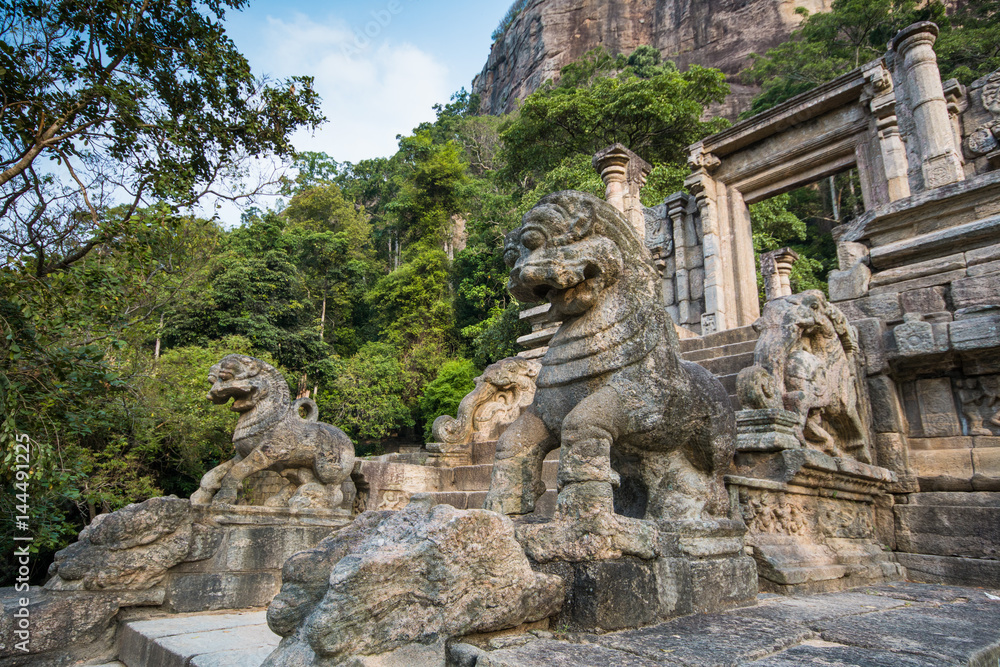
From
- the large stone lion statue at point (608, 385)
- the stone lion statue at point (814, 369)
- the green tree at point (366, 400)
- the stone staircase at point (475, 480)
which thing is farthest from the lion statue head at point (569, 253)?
the green tree at point (366, 400)

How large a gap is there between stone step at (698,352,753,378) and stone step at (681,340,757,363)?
1.27 feet

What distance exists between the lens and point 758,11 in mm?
37844

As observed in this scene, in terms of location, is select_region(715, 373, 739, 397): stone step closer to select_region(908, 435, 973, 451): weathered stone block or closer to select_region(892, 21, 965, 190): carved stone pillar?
select_region(908, 435, 973, 451): weathered stone block

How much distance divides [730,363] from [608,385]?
10.7 feet

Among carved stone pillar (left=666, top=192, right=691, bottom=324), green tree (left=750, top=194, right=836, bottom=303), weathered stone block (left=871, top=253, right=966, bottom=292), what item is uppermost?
green tree (left=750, top=194, right=836, bottom=303)

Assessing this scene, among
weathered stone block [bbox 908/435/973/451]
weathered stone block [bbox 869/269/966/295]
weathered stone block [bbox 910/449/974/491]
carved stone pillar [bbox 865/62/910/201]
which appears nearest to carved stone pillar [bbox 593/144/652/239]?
carved stone pillar [bbox 865/62/910/201]

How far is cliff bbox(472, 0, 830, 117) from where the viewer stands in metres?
37.4

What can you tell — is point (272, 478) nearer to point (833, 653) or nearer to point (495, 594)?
point (495, 594)

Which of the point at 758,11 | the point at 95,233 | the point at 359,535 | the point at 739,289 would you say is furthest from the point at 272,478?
the point at 758,11

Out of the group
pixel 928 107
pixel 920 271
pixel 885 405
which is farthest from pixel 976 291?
pixel 928 107

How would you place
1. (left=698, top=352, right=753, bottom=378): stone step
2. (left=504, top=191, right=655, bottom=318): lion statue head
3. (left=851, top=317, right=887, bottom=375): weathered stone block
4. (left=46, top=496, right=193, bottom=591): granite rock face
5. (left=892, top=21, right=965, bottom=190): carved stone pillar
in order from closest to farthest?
(left=504, top=191, right=655, bottom=318): lion statue head → (left=46, top=496, right=193, bottom=591): granite rock face → (left=851, top=317, right=887, bottom=375): weathered stone block → (left=698, top=352, right=753, bottom=378): stone step → (left=892, top=21, right=965, bottom=190): carved stone pillar

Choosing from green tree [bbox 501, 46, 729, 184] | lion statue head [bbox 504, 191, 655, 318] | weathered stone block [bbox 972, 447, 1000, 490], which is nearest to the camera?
lion statue head [bbox 504, 191, 655, 318]

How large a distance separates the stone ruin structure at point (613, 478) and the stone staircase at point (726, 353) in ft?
0.11

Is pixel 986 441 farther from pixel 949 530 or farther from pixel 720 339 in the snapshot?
pixel 720 339
